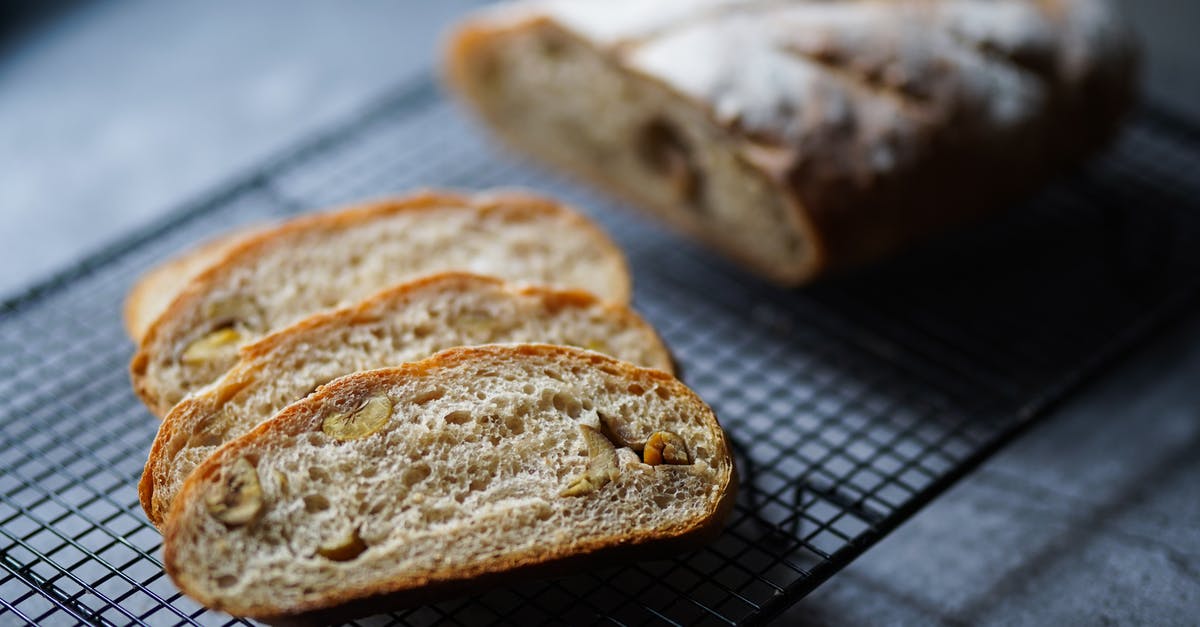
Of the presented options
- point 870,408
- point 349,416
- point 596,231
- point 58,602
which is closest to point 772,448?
point 870,408

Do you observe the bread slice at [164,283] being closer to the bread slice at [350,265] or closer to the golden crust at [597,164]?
the bread slice at [350,265]

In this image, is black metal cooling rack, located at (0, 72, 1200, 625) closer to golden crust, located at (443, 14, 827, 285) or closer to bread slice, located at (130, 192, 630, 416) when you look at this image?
golden crust, located at (443, 14, 827, 285)

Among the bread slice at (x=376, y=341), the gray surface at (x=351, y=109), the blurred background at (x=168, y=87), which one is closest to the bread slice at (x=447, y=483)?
the bread slice at (x=376, y=341)

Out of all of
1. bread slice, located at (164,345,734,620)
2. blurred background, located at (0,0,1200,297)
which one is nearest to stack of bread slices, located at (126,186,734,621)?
bread slice, located at (164,345,734,620)

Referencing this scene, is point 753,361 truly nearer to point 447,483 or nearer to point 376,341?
point 376,341

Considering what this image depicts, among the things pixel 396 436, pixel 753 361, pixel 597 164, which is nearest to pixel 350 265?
pixel 396 436

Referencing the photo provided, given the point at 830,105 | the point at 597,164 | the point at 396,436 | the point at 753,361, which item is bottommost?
the point at 753,361
